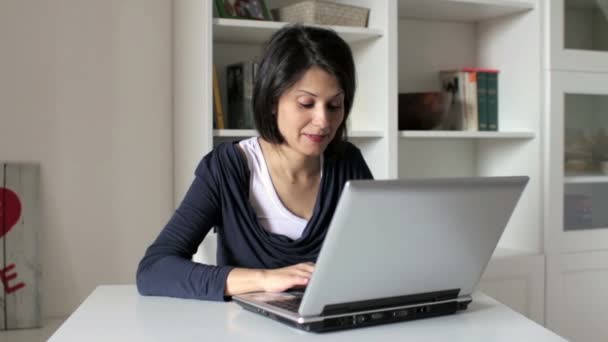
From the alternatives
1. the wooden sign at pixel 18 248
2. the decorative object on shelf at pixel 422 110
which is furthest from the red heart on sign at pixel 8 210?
the decorative object on shelf at pixel 422 110

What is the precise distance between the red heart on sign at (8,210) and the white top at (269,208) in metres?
1.00

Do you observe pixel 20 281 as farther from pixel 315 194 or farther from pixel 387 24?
pixel 387 24

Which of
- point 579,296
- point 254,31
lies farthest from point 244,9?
point 579,296

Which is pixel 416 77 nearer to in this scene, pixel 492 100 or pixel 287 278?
pixel 492 100

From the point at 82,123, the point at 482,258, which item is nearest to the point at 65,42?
the point at 82,123

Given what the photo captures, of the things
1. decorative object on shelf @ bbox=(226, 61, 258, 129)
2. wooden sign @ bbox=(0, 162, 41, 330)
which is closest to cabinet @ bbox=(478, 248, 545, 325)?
decorative object on shelf @ bbox=(226, 61, 258, 129)

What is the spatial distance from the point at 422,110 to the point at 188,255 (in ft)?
4.44

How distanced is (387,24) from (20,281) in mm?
1429

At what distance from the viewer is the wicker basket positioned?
7.91ft

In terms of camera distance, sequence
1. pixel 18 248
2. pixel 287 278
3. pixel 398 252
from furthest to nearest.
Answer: pixel 18 248 < pixel 287 278 < pixel 398 252

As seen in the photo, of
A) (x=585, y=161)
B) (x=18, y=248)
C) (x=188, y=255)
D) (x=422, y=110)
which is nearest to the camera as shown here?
(x=188, y=255)

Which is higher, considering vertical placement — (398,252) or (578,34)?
(578,34)

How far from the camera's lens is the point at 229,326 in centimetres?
110

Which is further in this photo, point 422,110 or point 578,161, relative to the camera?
point 578,161
